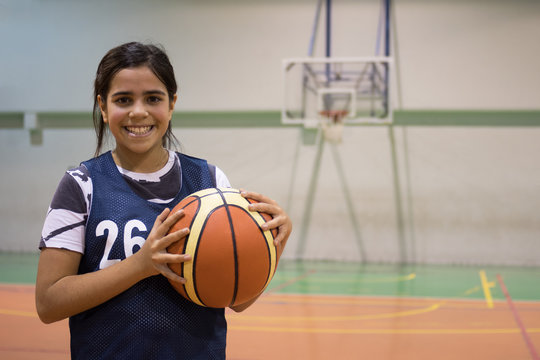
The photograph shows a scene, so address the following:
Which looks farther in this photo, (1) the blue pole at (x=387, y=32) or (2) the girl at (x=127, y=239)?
(1) the blue pole at (x=387, y=32)

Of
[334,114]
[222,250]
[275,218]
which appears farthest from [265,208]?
[334,114]

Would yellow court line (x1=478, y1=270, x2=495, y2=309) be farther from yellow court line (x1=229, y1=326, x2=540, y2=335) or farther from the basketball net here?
the basketball net

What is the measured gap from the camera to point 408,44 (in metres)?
7.13

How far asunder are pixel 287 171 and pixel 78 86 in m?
3.46

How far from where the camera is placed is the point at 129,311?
3.44 feet

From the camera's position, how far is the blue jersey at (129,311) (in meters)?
1.05

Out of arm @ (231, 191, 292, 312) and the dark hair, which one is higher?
the dark hair

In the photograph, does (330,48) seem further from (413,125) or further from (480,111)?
(480,111)

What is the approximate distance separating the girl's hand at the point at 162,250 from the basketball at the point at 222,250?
1.1 inches

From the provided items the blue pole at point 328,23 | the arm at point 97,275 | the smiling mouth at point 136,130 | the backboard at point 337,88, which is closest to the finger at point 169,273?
the arm at point 97,275

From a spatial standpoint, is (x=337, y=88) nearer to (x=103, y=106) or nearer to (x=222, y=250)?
(x=103, y=106)

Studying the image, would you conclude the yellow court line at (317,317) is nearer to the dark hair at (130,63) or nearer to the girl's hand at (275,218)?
the girl's hand at (275,218)

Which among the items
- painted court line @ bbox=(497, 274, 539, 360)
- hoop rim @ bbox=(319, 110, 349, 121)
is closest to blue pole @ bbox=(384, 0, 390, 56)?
hoop rim @ bbox=(319, 110, 349, 121)

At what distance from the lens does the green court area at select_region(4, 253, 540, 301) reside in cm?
482
